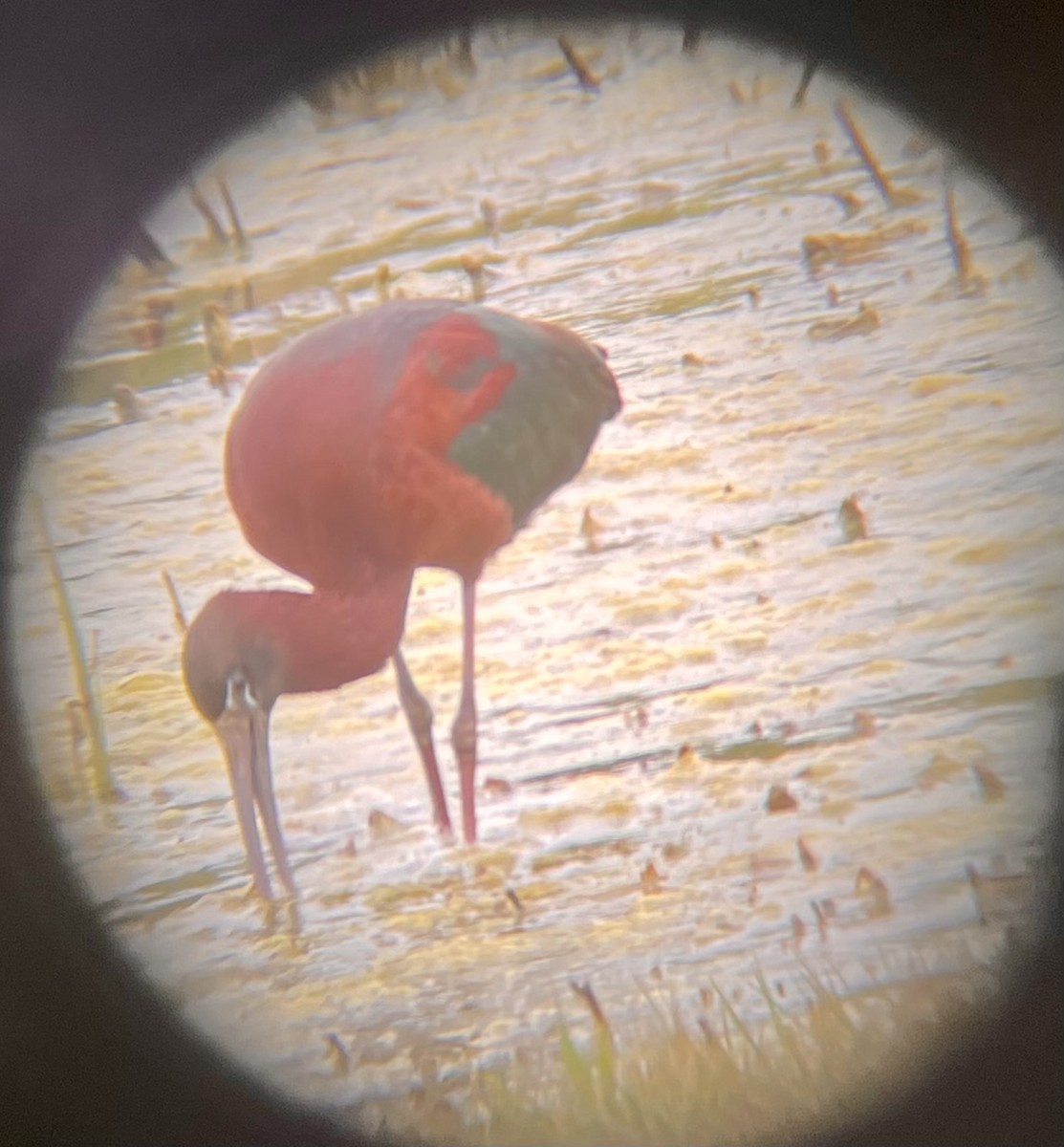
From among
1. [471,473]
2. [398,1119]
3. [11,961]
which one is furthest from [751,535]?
[11,961]

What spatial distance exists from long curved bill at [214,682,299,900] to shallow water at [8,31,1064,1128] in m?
0.02

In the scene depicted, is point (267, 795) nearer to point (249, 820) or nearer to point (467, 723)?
point (249, 820)

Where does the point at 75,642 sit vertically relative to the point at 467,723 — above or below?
above

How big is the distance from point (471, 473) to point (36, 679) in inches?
22.1

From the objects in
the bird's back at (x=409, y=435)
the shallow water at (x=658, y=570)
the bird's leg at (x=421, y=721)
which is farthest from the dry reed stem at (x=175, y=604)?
the bird's leg at (x=421, y=721)

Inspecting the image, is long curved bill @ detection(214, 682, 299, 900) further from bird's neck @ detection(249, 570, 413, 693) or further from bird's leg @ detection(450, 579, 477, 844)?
bird's leg @ detection(450, 579, 477, 844)

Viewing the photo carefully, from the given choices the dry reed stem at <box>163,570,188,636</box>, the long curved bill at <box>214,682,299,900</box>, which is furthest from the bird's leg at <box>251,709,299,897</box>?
the dry reed stem at <box>163,570,188,636</box>

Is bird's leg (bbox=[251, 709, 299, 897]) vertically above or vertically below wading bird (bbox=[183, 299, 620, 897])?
below

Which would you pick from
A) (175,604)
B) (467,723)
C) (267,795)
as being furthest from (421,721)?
(175,604)

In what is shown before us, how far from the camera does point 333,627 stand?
45.9 inches

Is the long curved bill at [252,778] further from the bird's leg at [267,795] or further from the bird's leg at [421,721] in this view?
the bird's leg at [421,721]

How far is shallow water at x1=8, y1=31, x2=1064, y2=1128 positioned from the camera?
120 cm

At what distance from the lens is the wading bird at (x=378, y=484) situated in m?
1.15

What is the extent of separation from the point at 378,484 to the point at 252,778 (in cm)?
36
